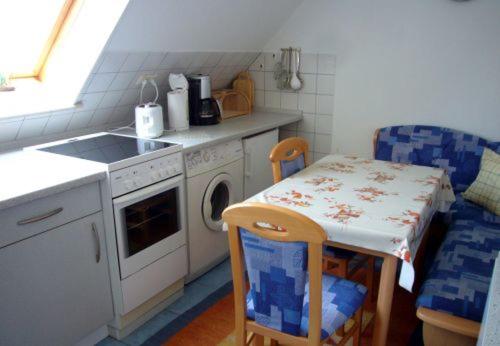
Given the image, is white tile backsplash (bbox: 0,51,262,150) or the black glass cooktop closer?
the black glass cooktop

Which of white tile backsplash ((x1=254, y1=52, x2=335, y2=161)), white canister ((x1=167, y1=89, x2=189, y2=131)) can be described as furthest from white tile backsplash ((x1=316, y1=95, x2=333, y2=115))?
white canister ((x1=167, y1=89, x2=189, y2=131))

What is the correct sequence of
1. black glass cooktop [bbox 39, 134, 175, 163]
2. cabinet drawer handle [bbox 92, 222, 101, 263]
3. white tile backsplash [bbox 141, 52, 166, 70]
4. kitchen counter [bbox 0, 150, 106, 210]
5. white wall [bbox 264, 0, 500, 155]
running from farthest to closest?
white wall [bbox 264, 0, 500, 155]
white tile backsplash [bbox 141, 52, 166, 70]
black glass cooktop [bbox 39, 134, 175, 163]
cabinet drawer handle [bbox 92, 222, 101, 263]
kitchen counter [bbox 0, 150, 106, 210]

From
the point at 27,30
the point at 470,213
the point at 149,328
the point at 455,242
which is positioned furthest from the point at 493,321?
the point at 27,30

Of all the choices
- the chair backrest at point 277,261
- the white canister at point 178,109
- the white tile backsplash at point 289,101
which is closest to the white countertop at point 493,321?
the chair backrest at point 277,261

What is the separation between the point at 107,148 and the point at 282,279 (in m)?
1.24

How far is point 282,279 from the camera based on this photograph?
1.36 metres

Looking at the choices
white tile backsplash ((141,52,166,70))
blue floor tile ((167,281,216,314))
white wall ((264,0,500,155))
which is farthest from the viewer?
white wall ((264,0,500,155))

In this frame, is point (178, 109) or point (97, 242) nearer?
point (97, 242)

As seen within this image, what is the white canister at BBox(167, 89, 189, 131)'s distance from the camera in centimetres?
254

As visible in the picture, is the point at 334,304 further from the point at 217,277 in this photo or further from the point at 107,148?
the point at 107,148

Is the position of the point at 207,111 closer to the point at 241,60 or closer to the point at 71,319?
the point at 241,60

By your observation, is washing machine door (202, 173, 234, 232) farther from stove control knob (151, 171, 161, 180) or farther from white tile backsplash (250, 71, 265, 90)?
white tile backsplash (250, 71, 265, 90)

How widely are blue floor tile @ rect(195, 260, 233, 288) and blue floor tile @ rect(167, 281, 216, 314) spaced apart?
0.04 metres

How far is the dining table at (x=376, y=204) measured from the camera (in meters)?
1.48
